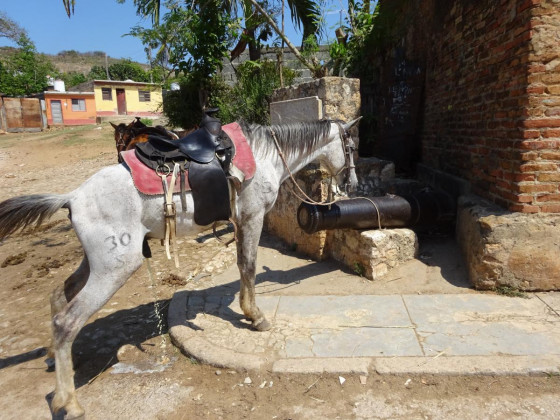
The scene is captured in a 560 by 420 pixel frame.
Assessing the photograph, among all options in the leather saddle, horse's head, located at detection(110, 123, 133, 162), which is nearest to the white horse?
the leather saddle

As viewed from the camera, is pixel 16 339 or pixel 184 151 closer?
pixel 184 151

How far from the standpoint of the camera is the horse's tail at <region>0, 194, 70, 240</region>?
2713mm

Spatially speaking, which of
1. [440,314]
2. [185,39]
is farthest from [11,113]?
[440,314]

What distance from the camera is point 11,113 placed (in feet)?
89.6

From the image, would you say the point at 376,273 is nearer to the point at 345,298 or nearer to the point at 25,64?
the point at 345,298

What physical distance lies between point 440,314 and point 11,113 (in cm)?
3233

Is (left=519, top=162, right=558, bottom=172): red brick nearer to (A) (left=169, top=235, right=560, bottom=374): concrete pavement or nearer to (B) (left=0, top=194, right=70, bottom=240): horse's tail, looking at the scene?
(A) (left=169, top=235, right=560, bottom=374): concrete pavement

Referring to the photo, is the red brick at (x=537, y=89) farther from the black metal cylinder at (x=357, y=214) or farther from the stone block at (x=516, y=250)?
the black metal cylinder at (x=357, y=214)

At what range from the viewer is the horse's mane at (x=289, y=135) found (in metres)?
3.41

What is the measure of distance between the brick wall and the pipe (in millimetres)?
483

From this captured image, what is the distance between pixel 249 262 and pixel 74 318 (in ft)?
4.68

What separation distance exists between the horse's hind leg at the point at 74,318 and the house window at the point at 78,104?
3442 cm

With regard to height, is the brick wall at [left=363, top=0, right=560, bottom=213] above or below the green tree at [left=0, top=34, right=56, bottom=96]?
below

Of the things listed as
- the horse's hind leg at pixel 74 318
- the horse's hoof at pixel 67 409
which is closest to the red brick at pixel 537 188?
the horse's hind leg at pixel 74 318
